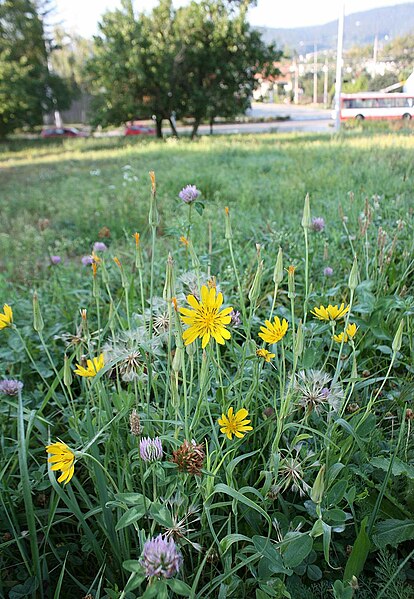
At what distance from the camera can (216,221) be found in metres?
3.09

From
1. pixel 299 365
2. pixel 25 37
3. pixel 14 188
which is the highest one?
pixel 25 37

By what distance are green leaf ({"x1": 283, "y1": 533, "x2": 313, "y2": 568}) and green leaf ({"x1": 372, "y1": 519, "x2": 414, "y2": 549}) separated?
0.50 ft

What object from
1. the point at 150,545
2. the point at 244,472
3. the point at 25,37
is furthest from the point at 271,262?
the point at 25,37

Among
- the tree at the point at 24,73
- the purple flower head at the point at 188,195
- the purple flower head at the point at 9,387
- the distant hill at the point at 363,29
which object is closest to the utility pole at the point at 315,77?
the distant hill at the point at 363,29

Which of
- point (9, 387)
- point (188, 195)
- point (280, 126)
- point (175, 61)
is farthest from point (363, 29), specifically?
point (9, 387)

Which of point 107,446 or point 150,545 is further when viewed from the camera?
point 107,446

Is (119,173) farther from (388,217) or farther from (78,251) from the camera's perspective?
(388,217)

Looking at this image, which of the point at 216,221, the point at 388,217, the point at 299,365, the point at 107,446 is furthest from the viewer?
the point at 216,221

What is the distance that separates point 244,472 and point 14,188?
21.0ft

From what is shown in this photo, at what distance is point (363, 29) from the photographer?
47969mm

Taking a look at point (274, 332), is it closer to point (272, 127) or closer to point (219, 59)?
point (219, 59)

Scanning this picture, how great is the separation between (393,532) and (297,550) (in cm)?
21

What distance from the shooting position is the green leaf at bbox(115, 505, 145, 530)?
0.70m

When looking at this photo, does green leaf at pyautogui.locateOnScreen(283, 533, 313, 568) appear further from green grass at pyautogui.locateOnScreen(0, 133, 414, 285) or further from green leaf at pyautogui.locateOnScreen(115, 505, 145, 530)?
green grass at pyautogui.locateOnScreen(0, 133, 414, 285)
